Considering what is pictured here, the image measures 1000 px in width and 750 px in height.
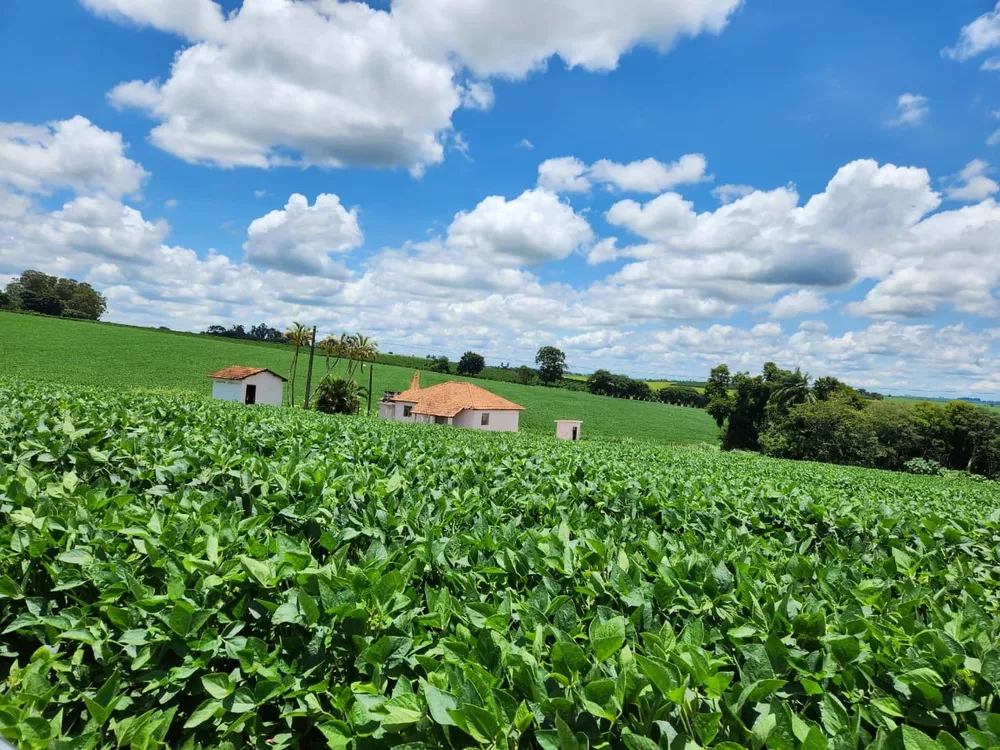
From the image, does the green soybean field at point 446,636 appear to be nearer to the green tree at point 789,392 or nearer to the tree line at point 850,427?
the tree line at point 850,427

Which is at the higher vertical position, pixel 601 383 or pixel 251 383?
pixel 601 383

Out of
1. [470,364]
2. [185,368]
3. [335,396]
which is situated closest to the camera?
[335,396]

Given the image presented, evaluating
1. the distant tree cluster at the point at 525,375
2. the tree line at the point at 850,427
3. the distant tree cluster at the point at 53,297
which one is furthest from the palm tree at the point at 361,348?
the distant tree cluster at the point at 53,297

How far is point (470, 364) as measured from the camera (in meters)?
115

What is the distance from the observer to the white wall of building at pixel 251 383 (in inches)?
1863

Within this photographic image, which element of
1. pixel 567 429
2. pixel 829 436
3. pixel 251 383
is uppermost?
pixel 251 383

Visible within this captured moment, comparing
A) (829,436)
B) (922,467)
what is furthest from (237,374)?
(922,467)

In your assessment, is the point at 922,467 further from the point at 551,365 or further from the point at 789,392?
the point at 551,365

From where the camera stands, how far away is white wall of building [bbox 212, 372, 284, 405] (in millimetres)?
47312

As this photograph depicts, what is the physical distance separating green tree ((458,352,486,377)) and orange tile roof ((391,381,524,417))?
60.8m

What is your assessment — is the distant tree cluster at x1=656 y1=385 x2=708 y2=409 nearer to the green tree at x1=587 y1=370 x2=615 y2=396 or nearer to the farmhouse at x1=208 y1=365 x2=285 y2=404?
the green tree at x1=587 y1=370 x2=615 y2=396

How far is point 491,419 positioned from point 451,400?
426cm

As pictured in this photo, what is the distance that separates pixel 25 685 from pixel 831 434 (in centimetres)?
6125

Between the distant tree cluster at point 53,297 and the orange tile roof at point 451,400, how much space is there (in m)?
92.8
